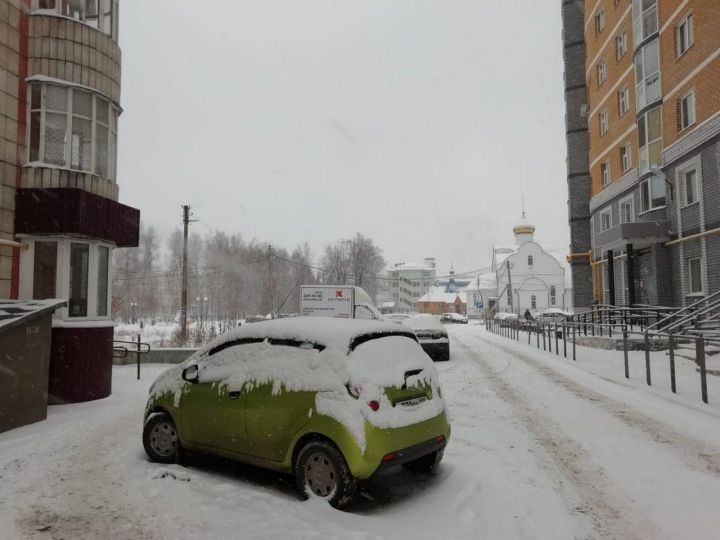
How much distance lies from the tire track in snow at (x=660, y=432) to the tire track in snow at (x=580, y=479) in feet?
3.59

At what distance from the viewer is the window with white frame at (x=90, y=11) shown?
413 inches

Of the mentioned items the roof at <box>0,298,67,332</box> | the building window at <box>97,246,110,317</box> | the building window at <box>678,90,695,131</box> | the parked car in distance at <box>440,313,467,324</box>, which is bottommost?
the parked car in distance at <box>440,313,467,324</box>

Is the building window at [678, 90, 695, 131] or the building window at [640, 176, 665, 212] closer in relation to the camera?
the building window at [678, 90, 695, 131]

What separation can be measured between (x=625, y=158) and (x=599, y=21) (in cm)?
937

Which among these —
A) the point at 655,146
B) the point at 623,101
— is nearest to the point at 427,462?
the point at 655,146

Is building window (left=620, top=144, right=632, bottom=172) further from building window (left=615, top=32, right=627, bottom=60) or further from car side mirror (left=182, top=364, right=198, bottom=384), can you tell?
car side mirror (left=182, top=364, right=198, bottom=384)

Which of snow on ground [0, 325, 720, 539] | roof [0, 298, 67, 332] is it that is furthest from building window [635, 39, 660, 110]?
roof [0, 298, 67, 332]

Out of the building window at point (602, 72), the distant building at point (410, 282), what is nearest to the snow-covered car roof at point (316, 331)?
the building window at point (602, 72)

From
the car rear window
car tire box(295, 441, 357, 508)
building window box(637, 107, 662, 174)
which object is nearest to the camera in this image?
car tire box(295, 441, 357, 508)

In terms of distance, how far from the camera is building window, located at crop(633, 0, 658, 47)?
20.8 metres

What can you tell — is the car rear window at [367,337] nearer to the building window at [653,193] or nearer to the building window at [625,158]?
the building window at [653,193]

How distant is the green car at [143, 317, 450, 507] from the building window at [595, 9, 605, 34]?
30.2 meters

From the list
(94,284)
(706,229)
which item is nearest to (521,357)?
(706,229)

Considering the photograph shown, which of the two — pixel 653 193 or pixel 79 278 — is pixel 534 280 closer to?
pixel 653 193
